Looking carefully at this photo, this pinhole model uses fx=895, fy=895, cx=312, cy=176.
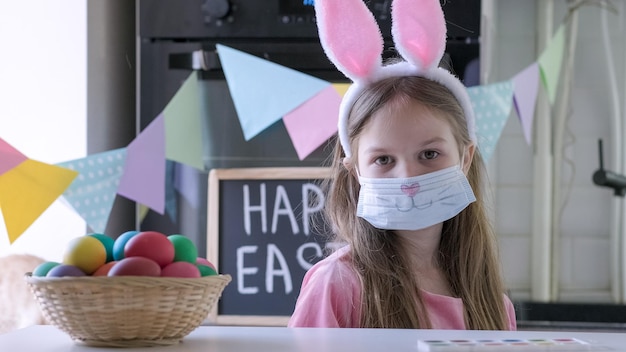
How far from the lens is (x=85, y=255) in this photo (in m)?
0.81

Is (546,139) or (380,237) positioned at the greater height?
(546,139)

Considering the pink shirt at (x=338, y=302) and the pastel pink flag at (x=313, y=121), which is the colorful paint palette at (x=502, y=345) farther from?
the pastel pink flag at (x=313, y=121)

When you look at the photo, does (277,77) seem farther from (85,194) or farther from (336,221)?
(336,221)

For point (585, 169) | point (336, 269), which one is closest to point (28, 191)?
point (336, 269)

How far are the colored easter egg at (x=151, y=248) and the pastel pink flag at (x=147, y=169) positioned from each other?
3.58 ft

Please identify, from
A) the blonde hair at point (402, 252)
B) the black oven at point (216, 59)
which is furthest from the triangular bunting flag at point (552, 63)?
the blonde hair at point (402, 252)

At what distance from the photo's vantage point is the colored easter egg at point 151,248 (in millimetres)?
825

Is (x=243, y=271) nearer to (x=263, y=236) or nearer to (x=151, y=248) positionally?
(x=263, y=236)

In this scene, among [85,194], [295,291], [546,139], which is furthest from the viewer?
[546,139]

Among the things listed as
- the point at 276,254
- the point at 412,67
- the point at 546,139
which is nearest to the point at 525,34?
the point at 546,139

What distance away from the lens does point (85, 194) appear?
6.11 ft

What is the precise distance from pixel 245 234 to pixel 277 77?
358 mm

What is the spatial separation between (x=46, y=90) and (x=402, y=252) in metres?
0.98

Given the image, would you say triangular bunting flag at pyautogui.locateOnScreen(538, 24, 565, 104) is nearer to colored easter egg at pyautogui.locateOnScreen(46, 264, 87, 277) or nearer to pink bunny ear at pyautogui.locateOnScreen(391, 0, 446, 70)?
pink bunny ear at pyautogui.locateOnScreen(391, 0, 446, 70)
